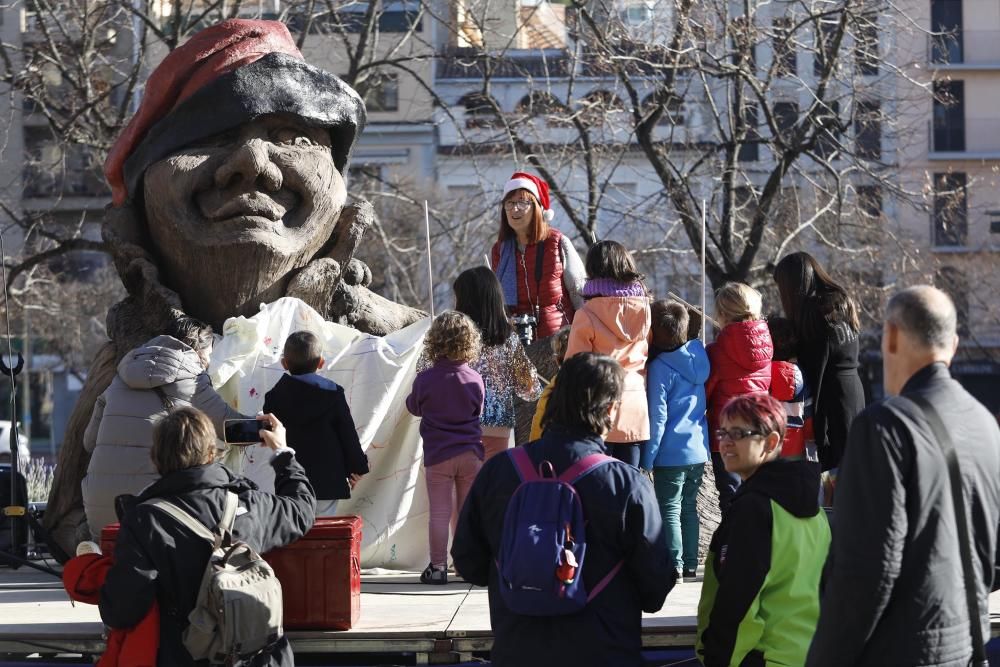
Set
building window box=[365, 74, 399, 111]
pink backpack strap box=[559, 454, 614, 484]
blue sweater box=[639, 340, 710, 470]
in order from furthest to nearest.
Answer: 1. building window box=[365, 74, 399, 111]
2. blue sweater box=[639, 340, 710, 470]
3. pink backpack strap box=[559, 454, 614, 484]

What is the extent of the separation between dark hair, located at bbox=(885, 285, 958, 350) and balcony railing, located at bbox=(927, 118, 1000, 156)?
121 feet

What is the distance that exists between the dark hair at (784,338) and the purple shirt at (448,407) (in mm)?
1453

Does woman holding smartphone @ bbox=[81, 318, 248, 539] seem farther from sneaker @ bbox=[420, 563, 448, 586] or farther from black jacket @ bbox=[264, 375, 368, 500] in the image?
sneaker @ bbox=[420, 563, 448, 586]

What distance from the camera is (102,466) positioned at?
7.46 m

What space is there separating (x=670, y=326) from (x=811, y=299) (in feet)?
2.26

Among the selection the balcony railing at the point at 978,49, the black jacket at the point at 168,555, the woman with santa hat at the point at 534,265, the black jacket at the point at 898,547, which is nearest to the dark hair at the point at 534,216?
the woman with santa hat at the point at 534,265

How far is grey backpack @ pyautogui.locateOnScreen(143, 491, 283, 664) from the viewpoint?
5.07m

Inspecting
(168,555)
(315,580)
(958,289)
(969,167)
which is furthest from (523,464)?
(969,167)

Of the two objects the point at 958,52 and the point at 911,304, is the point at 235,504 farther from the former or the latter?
the point at 958,52

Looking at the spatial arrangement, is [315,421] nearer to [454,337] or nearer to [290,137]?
[454,337]

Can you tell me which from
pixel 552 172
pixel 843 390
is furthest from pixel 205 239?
pixel 552 172

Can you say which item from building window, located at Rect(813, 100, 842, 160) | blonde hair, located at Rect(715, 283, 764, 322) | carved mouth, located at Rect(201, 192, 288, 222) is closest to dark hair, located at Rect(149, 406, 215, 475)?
blonde hair, located at Rect(715, 283, 764, 322)

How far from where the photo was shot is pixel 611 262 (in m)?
7.21

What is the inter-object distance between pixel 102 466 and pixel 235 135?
2.39 meters
